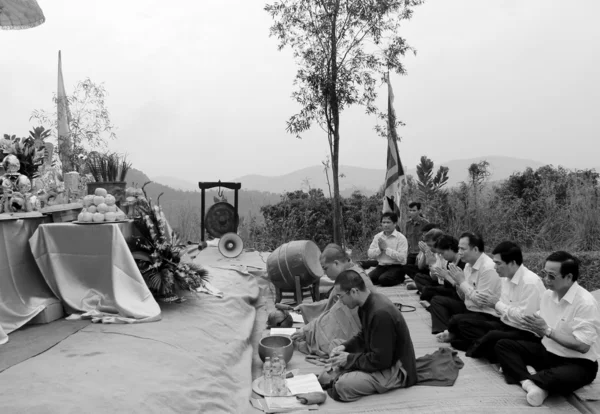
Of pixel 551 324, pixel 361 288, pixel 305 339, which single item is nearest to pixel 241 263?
pixel 305 339

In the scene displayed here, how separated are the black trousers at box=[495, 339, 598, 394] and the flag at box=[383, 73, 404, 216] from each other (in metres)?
4.78

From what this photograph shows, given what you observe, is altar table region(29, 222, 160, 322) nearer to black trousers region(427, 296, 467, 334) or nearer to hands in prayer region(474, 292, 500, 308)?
black trousers region(427, 296, 467, 334)

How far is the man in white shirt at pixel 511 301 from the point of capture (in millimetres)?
3793

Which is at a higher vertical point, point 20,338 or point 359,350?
point 20,338

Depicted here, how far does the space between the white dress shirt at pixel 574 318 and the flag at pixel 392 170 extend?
16.3ft

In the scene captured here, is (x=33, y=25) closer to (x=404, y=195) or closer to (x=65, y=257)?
(x=65, y=257)

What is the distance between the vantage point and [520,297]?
3.88 m

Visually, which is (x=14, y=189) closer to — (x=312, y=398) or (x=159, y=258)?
(x=159, y=258)

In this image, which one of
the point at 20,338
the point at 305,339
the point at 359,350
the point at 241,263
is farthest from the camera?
the point at 241,263

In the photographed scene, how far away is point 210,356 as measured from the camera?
11.9 feet

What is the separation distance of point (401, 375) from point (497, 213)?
6.16 m

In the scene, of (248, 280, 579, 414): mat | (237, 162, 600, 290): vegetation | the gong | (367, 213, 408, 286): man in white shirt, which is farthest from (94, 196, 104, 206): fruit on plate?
(237, 162, 600, 290): vegetation

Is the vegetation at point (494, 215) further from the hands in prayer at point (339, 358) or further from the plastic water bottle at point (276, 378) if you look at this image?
the plastic water bottle at point (276, 378)

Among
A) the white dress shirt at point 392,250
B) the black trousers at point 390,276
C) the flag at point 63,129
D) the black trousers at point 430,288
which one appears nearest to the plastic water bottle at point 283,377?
the black trousers at point 430,288
